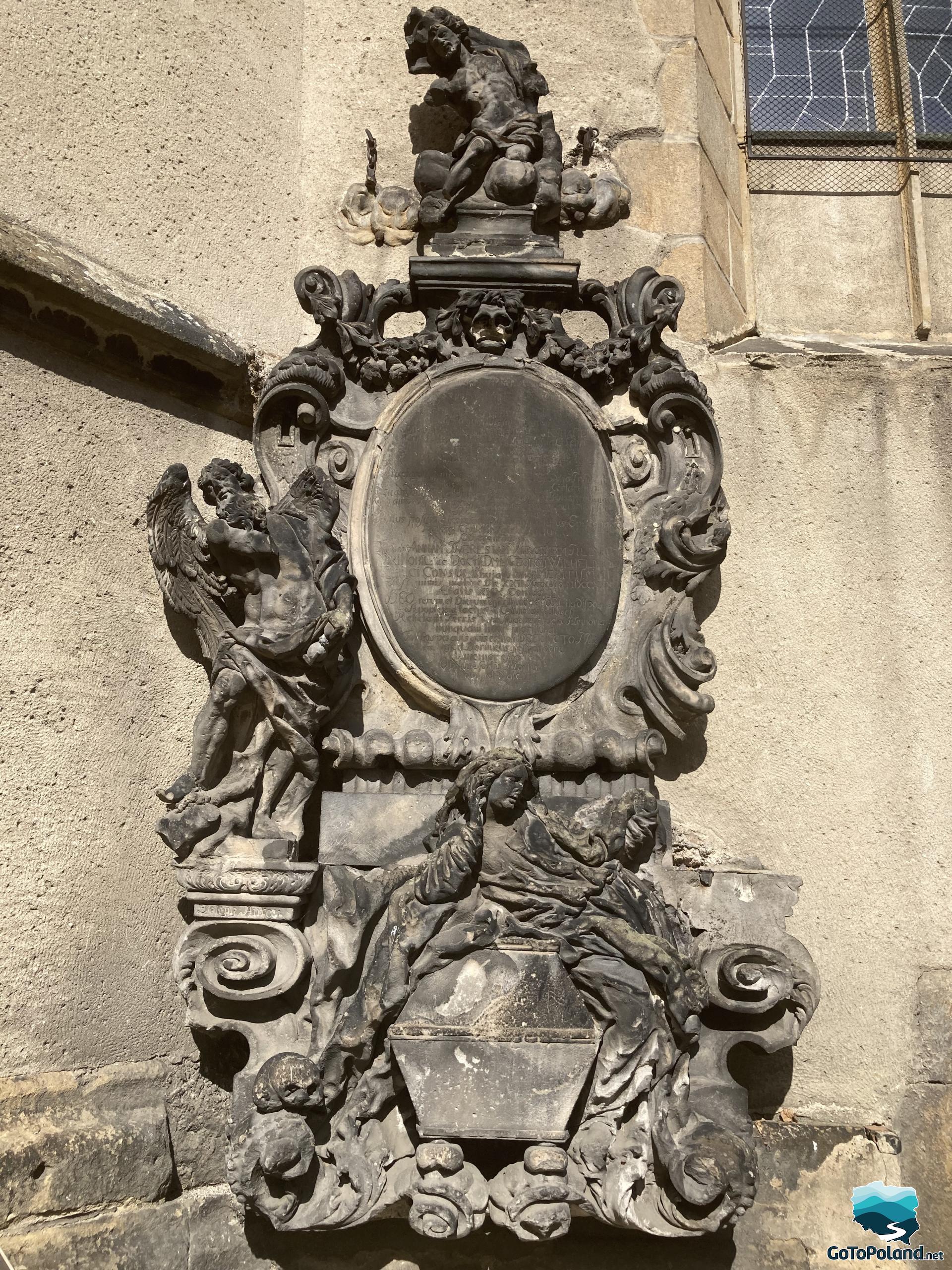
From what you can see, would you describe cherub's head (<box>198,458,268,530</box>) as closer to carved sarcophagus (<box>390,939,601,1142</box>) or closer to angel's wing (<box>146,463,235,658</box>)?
angel's wing (<box>146,463,235,658</box>)

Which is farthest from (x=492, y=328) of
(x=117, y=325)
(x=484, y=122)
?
(x=117, y=325)

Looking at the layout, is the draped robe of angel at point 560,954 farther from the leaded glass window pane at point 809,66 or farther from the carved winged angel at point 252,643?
the leaded glass window pane at point 809,66

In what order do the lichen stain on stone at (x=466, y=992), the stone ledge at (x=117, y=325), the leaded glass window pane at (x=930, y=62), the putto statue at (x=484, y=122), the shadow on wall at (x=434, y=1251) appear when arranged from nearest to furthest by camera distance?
the lichen stain on stone at (x=466, y=992)
the shadow on wall at (x=434, y=1251)
the stone ledge at (x=117, y=325)
the putto statue at (x=484, y=122)
the leaded glass window pane at (x=930, y=62)

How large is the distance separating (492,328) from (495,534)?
0.74m

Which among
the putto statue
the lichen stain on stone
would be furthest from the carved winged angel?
the putto statue

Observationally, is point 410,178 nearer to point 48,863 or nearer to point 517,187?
point 517,187

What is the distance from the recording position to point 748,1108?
4.04 m

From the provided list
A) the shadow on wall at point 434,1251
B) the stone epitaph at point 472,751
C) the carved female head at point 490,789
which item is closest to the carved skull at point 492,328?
the stone epitaph at point 472,751

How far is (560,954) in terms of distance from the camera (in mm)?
3652

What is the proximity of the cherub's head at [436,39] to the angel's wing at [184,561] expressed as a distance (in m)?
1.88

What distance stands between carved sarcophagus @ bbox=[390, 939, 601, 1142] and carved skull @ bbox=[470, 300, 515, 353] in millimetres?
2078

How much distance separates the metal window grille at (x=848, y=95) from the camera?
550 centimetres

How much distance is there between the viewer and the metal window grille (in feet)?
18.0

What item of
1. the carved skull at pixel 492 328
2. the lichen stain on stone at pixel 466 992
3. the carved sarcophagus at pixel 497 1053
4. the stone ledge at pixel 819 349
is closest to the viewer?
the carved sarcophagus at pixel 497 1053
